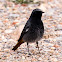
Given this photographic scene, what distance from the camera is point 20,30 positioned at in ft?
25.7

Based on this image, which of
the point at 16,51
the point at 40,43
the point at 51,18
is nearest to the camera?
the point at 16,51

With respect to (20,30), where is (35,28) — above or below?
above

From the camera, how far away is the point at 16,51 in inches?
263

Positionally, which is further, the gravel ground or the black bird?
the gravel ground

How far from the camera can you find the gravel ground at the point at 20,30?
634 centimetres

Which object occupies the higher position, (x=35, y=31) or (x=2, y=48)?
(x=35, y=31)

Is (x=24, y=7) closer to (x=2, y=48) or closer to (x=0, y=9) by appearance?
(x=0, y=9)

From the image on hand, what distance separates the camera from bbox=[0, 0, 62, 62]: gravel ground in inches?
250

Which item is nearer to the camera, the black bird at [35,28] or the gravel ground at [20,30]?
the black bird at [35,28]

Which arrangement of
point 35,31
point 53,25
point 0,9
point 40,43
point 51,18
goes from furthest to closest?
1. point 0,9
2. point 51,18
3. point 53,25
4. point 40,43
5. point 35,31

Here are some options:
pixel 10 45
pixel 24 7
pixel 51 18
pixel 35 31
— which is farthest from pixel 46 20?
pixel 35 31

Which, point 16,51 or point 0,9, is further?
point 0,9

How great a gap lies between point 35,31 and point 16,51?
0.91 meters

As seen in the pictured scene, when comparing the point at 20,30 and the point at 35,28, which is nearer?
the point at 35,28
